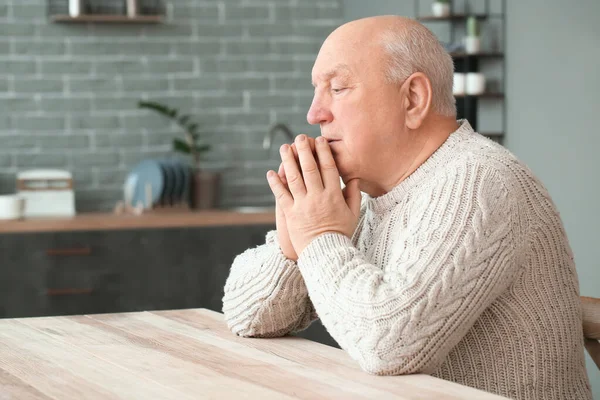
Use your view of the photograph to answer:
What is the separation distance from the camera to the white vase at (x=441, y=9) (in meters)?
4.25

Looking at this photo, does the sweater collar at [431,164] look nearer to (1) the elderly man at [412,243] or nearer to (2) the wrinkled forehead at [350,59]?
(1) the elderly man at [412,243]

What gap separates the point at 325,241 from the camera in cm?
153

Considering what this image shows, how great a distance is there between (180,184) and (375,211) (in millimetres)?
3121

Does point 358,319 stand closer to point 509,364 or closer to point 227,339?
point 509,364

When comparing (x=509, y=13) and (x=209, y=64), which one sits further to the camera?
(x=209, y=64)

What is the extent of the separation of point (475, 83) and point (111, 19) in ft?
5.99

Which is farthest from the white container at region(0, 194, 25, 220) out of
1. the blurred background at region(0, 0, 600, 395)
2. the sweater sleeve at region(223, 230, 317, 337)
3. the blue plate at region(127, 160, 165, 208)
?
the sweater sleeve at region(223, 230, 317, 337)

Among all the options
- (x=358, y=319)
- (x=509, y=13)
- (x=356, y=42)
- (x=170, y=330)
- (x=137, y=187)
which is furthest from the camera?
(x=137, y=187)

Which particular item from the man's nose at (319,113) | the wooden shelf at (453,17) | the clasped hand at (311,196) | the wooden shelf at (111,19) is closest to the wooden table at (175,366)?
the clasped hand at (311,196)

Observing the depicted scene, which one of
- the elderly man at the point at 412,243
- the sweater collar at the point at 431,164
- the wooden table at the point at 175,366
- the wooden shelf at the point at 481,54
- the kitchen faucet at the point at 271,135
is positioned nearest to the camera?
the wooden table at the point at 175,366

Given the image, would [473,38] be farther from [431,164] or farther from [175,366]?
[175,366]

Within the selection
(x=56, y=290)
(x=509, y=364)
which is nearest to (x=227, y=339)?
(x=509, y=364)

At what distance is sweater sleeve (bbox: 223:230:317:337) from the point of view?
1.77 m

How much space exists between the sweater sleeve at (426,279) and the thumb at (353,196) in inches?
5.3
